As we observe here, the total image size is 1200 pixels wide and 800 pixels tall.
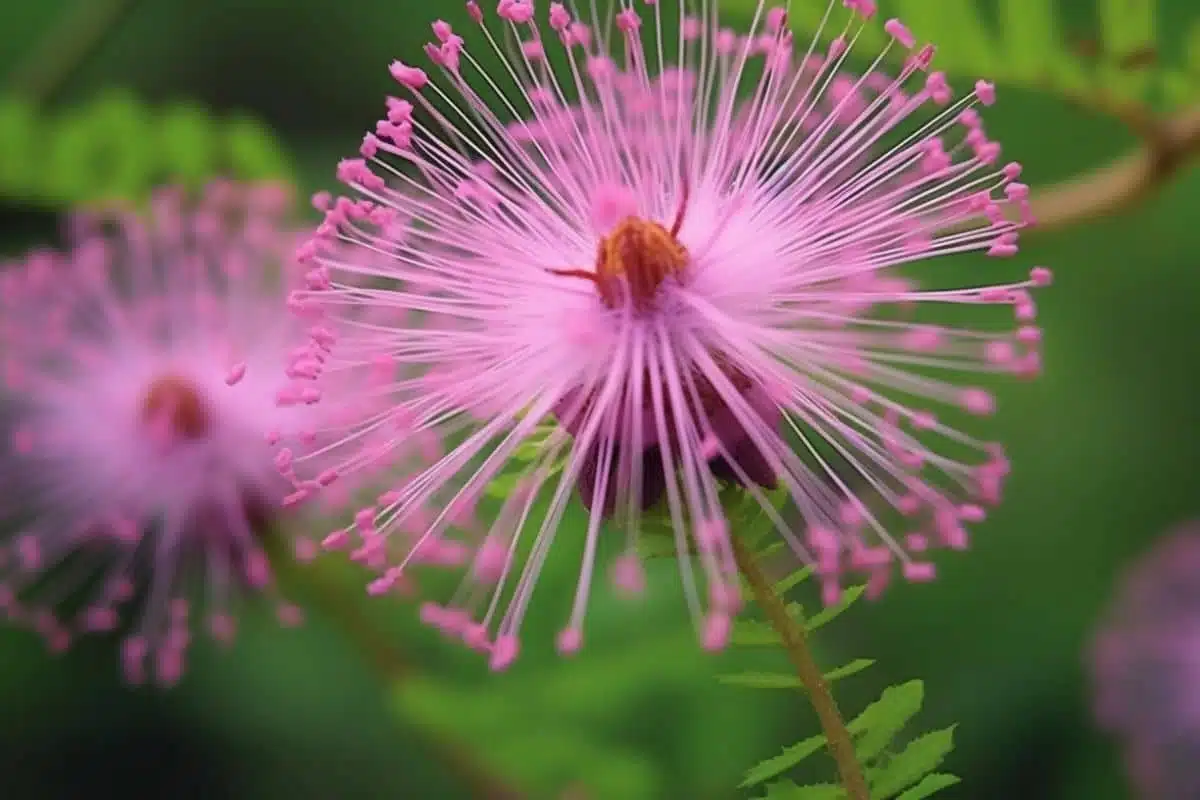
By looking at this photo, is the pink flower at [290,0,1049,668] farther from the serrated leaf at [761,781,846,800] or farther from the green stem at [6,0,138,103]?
the green stem at [6,0,138,103]

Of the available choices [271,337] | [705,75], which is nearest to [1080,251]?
[271,337]

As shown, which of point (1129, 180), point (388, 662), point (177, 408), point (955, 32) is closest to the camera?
point (955, 32)

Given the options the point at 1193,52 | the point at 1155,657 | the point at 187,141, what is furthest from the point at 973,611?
the point at 187,141

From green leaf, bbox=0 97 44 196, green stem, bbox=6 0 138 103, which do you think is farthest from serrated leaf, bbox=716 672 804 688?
green stem, bbox=6 0 138 103

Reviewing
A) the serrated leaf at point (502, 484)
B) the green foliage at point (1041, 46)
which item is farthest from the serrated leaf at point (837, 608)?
the green foliage at point (1041, 46)

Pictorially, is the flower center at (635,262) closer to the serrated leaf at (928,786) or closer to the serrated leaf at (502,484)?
the serrated leaf at (502,484)

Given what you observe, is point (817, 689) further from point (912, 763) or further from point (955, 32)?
point (955, 32)
